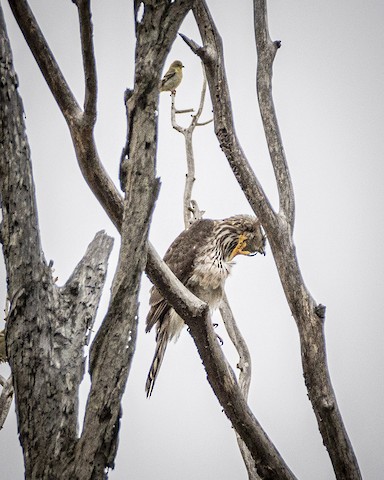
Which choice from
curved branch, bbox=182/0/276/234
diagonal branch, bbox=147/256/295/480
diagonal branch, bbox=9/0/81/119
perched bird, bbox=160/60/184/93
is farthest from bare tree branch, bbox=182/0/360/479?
perched bird, bbox=160/60/184/93

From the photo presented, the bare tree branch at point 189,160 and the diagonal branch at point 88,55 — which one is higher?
the bare tree branch at point 189,160

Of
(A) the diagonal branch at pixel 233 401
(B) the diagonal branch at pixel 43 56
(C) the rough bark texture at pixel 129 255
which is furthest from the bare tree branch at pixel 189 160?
(C) the rough bark texture at pixel 129 255

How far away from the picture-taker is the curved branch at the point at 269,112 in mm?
2834

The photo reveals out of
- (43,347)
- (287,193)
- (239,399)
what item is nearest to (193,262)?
(287,193)

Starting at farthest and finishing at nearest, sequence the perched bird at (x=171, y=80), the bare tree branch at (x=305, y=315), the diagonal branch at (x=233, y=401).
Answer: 1. the perched bird at (x=171, y=80)
2. the bare tree branch at (x=305, y=315)
3. the diagonal branch at (x=233, y=401)

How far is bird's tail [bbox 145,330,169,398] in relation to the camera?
3.48 meters

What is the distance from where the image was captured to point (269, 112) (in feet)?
9.61

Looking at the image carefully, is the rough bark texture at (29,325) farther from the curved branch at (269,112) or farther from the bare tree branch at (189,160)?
the bare tree branch at (189,160)

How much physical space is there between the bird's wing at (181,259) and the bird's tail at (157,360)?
14cm

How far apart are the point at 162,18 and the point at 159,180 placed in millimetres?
495

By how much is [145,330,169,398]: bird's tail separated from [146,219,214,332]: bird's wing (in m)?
0.14

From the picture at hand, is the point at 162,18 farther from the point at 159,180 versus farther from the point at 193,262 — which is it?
the point at 193,262

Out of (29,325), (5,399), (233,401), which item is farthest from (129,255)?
(5,399)

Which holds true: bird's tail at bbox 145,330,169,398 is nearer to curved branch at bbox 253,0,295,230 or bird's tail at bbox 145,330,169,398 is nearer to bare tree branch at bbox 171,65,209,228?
bare tree branch at bbox 171,65,209,228
